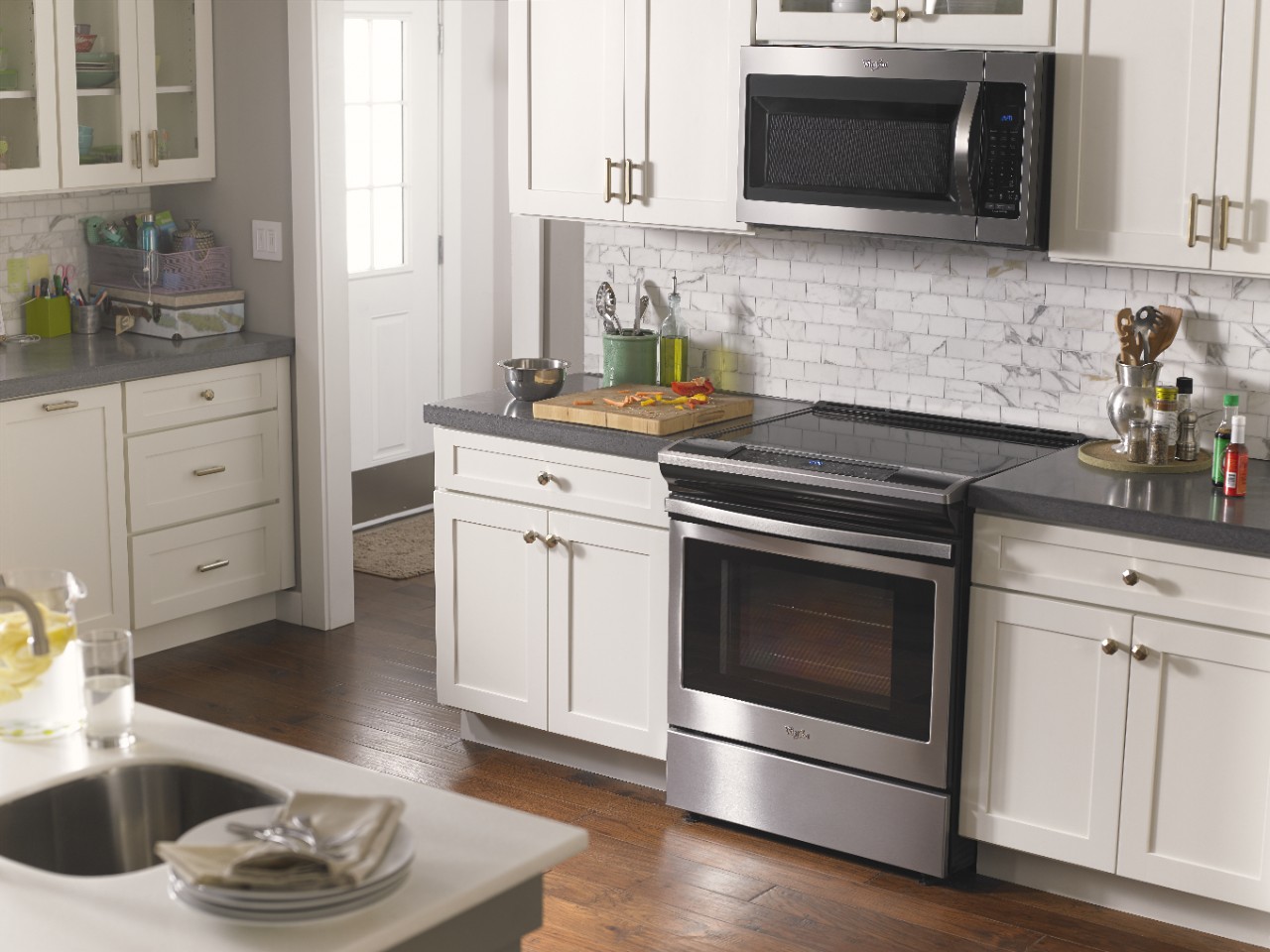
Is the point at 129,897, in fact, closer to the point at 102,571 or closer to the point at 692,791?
the point at 692,791

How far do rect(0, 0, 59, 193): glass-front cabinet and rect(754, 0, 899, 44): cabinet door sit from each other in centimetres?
220

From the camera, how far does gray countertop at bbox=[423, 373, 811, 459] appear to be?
3932 millimetres

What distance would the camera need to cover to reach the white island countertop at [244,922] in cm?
170

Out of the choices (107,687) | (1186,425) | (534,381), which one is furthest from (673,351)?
(107,687)

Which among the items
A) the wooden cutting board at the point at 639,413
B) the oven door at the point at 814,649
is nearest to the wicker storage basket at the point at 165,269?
the wooden cutting board at the point at 639,413

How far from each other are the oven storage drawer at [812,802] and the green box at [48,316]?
254cm

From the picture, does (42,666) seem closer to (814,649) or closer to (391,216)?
(814,649)

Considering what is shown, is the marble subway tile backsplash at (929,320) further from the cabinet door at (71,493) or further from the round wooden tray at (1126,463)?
the cabinet door at (71,493)

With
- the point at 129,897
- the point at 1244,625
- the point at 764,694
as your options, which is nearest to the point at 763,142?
the point at 764,694

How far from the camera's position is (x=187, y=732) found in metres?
2.27

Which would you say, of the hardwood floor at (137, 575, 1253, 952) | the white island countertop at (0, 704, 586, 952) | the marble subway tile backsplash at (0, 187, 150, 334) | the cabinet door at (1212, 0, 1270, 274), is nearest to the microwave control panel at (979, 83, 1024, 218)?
the cabinet door at (1212, 0, 1270, 274)

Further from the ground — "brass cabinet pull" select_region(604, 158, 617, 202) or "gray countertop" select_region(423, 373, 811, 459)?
"brass cabinet pull" select_region(604, 158, 617, 202)

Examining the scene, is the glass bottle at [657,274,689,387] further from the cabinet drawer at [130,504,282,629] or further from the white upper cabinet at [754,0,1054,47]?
the cabinet drawer at [130,504,282,629]

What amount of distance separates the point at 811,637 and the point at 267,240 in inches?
98.9
